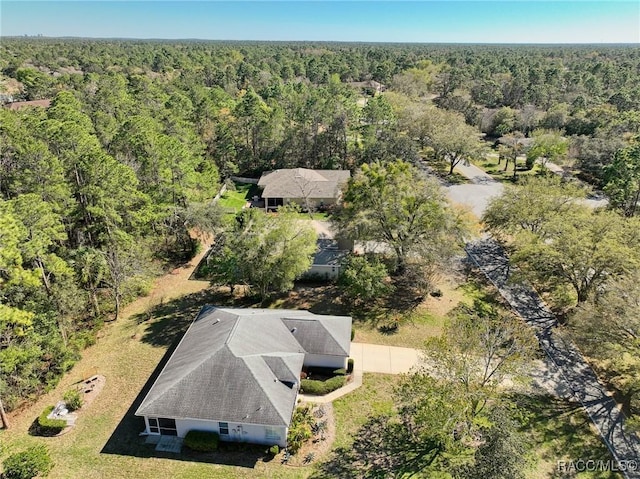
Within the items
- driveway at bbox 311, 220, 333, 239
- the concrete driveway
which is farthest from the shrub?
driveway at bbox 311, 220, 333, 239

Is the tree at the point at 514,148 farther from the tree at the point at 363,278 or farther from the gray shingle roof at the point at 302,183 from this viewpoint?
the tree at the point at 363,278

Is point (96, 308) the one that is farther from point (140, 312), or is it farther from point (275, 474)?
point (275, 474)

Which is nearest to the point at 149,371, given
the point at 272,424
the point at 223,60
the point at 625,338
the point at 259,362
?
the point at 259,362

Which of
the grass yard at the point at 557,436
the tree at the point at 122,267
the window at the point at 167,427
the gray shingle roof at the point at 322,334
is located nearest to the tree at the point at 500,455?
the grass yard at the point at 557,436

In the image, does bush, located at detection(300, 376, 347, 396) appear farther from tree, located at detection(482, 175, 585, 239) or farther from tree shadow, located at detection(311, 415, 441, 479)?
tree, located at detection(482, 175, 585, 239)

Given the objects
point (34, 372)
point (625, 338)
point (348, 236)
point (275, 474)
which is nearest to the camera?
point (275, 474)

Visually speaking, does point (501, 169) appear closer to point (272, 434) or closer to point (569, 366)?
point (569, 366)

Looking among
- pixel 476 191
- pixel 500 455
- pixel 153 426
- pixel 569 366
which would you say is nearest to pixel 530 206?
pixel 569 366
